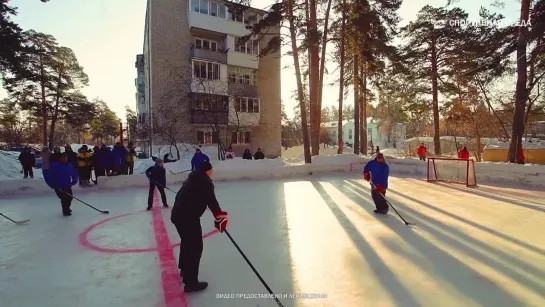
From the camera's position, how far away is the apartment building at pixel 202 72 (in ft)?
73.9

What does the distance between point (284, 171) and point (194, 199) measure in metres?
10.2

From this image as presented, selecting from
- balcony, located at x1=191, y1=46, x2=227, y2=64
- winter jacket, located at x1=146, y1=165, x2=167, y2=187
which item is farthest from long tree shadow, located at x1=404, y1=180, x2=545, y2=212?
balcony, located at x1=191, y1=46, x2=227, y2=64

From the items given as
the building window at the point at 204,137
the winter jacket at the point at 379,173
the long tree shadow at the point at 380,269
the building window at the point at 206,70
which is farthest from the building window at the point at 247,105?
the long tree shadow at the point at 380,269

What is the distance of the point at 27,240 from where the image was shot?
5242 mm

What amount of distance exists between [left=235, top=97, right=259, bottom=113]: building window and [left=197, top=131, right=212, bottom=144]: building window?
122 inches

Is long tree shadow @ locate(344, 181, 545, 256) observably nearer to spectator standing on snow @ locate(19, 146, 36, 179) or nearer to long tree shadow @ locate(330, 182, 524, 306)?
long tree shadow @ locate(330, 182, 524, 306)

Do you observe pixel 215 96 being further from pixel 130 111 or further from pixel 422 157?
pixel 130 111

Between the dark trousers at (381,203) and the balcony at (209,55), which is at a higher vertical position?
the balcony at (209,55)

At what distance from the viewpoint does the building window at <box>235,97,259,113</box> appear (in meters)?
24.7

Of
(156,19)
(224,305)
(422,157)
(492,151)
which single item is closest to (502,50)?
(422,157)

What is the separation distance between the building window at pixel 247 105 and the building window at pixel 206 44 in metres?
4.90

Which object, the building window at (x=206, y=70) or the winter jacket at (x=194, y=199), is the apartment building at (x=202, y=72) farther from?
the winter jacket at (x=194, y=199)

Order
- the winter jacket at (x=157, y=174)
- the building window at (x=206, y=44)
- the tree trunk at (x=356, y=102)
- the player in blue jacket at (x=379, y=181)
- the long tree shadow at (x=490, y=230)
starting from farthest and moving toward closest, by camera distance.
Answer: the building window at (x=206, y=44) < the tree trunk at (x=356, y=102) < the winter jacket at (x=157, y=174) < the player in blue jacket at (x=379, y=181) < the long tree shadow at (x=490, y=230)

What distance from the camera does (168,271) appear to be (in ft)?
12.7
